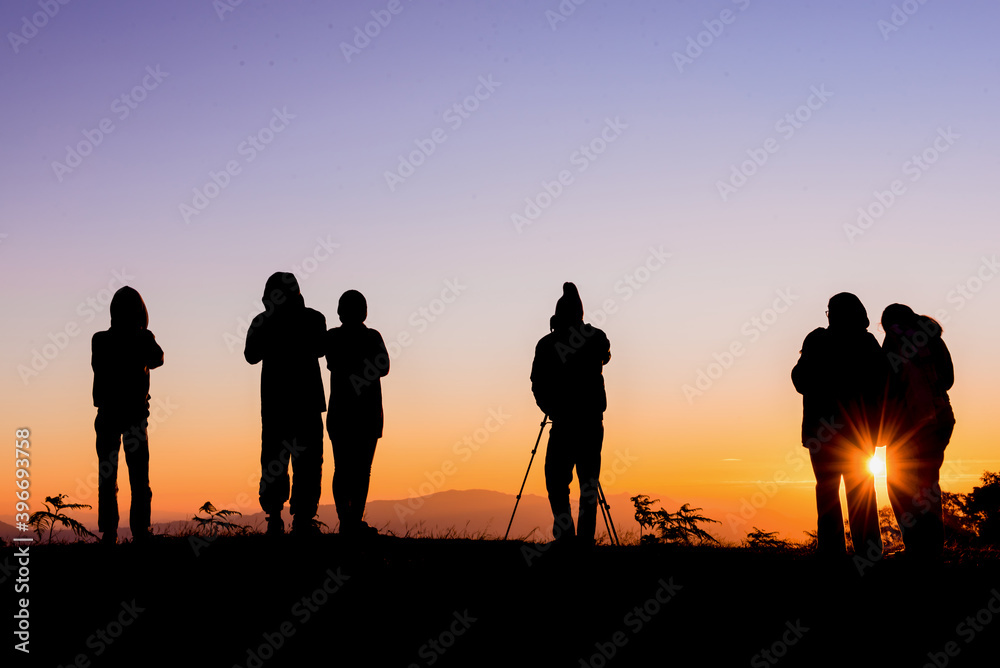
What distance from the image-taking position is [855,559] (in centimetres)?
796

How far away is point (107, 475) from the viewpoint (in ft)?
28.4

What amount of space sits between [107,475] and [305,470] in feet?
6.49

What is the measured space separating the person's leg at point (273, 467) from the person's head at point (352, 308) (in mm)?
1276

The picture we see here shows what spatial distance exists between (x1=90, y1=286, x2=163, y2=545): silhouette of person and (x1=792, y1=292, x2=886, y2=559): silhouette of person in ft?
21.9

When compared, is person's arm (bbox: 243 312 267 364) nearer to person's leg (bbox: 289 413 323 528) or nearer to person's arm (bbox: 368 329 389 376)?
person's leg (bbox: 289 413 323 528)

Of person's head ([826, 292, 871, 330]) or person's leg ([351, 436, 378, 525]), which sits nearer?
person's head ([826, 292, 871, 330])

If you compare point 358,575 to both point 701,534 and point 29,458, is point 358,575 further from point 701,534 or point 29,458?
point 701,534

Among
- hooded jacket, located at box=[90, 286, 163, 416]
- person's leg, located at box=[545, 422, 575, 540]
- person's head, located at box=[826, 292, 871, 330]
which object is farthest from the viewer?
person's leg, located at box=[545, 422, 575, 540]

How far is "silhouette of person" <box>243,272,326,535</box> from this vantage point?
856 centimetres

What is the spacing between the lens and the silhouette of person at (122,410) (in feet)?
28.4

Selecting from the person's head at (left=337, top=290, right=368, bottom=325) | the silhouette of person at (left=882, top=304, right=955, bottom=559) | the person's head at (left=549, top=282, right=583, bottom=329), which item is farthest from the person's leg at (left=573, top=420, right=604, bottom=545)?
the silhouette of person at (left=882, top=304, right=955, bottom=559)

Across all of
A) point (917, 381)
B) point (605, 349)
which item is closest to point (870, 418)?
point (917, 381)

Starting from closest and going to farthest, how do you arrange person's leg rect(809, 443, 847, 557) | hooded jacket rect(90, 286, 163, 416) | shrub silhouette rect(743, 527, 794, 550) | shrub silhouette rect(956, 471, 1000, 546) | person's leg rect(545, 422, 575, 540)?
person's leg rect(809, 443, 847, 557) < hooded jacket rect(90, 286, 163, 416) < person's leg rect(545, 422, 575, 540) < shrub silhouette rect(743, 527, 794, 550) < shrub silhouette rect(956, 471, 1000, 546)

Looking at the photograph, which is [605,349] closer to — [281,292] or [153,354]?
[281,292]
